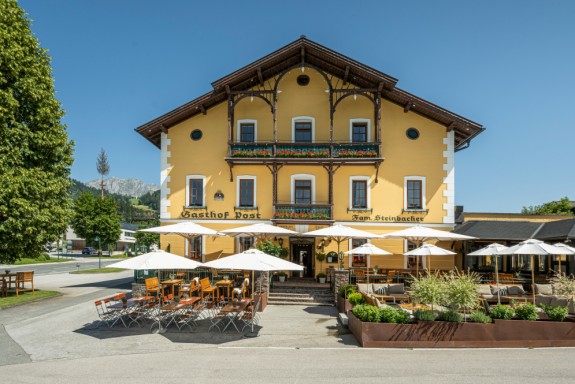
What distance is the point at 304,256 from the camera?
23.3m

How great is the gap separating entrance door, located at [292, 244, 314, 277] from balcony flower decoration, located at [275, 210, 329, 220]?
6.44ft

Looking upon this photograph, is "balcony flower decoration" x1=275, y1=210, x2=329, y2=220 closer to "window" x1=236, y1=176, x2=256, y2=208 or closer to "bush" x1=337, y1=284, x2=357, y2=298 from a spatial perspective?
"window" x1=236, y1=176, x2=256, y2=208

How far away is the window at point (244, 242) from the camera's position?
23.0 metres

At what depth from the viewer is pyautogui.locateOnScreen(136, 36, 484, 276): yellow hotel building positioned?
22.3 metres

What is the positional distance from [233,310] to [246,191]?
10.8m

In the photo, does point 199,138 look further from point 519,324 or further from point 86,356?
point 519,324

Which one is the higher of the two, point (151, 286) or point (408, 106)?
point (408, 106)

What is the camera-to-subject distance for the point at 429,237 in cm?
1861

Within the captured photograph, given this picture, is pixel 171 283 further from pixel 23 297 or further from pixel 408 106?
pixel 408 106

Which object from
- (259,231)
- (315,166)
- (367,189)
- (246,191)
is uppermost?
(315,166)

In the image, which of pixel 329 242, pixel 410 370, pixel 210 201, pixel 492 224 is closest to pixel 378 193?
pixel 329 242

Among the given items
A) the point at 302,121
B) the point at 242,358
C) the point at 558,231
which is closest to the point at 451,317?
the point at 242,358

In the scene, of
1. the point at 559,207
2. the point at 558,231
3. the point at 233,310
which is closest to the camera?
the point at 233,310

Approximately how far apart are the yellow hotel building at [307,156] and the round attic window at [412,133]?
0.19 ft
